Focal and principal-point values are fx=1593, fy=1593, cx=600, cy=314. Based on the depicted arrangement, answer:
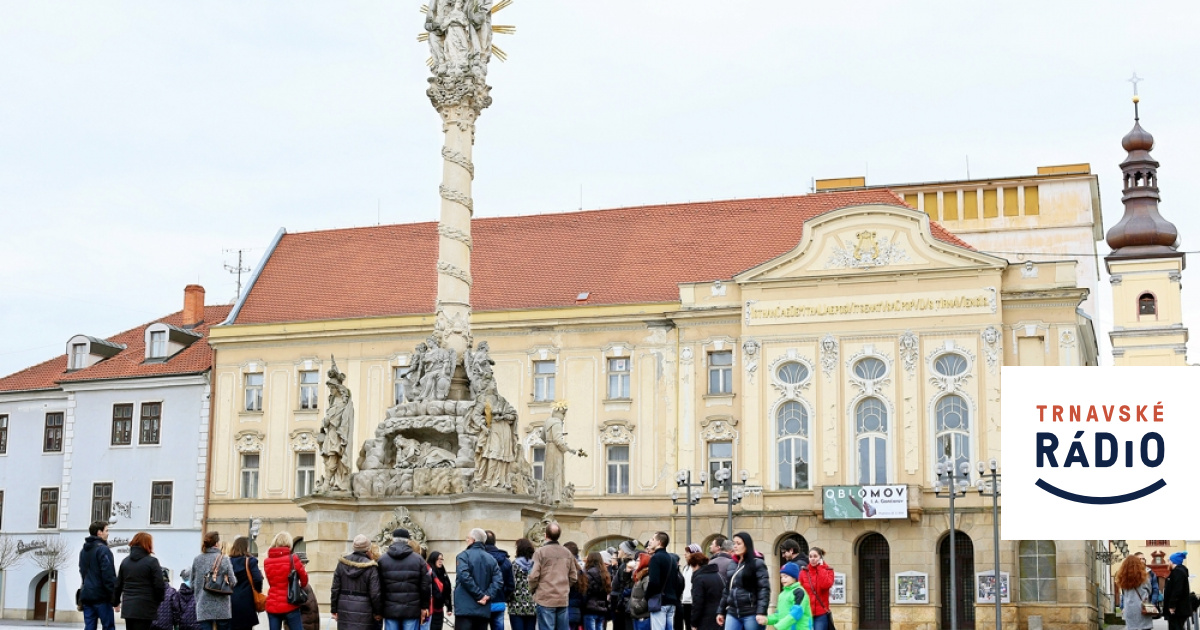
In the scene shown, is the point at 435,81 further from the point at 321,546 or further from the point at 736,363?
the point at 736,363

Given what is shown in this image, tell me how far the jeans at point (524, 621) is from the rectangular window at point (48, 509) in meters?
34.1

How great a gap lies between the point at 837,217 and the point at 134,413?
71.2 ft

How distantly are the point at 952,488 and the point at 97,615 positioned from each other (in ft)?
72.9

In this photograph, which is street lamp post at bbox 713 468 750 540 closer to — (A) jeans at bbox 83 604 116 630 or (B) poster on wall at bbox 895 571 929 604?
(B) poster on wall at bbox 895 571 929 604

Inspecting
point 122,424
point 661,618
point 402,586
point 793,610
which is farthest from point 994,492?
point 122,424

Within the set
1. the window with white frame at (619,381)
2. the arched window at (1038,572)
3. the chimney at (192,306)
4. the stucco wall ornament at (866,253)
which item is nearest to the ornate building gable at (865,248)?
the stucco wall ornament at (866,253)

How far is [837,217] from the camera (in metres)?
42.0

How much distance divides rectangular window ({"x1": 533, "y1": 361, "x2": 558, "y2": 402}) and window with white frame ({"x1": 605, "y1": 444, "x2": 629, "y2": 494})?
7.86 feet

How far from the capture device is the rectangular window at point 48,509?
1884 inches

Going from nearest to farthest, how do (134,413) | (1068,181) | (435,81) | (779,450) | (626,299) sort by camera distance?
(435,81) → (779,450) → (626,299) → (134,413) → (1068,181)

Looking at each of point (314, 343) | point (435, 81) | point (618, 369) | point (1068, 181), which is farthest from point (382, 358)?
point (1068, 181)

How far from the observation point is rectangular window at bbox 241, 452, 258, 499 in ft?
152

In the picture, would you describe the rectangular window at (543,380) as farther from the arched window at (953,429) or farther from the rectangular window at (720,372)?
the arched window at (953,429)

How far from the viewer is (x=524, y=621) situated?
1723cm
